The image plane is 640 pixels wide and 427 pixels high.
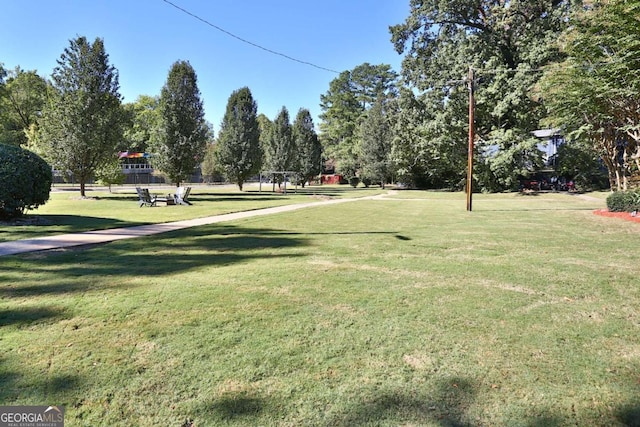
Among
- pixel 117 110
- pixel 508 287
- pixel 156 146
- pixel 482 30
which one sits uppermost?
pixel 482 30

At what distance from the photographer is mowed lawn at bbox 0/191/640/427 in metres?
2.38

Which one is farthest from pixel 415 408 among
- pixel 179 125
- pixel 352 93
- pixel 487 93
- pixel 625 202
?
pixel 352 93

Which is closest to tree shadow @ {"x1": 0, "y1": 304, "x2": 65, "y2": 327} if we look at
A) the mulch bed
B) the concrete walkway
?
the concrete walkway

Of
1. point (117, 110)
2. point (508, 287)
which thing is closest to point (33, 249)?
point (508, 287)

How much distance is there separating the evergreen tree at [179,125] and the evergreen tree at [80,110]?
9.16 feet

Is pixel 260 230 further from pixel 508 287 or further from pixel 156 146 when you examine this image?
pixel 156 146

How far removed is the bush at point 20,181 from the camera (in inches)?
394

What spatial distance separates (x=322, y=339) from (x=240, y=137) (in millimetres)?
28499

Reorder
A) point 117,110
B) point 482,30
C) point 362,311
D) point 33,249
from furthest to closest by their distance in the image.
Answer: point 482,30 < point 117,110 < point 33,249 < point 362,311

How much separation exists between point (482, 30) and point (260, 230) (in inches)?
1234

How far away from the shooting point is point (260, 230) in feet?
32.4

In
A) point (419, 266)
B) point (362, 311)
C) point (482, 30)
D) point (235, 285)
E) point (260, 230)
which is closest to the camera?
point (362, 311)

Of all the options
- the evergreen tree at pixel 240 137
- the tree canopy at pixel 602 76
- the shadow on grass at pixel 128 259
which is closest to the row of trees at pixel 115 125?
the evergreen tree at pixel 240 137

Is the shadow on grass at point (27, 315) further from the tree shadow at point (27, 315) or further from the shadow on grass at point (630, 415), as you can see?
the shadow on grass at point (630, 415)
